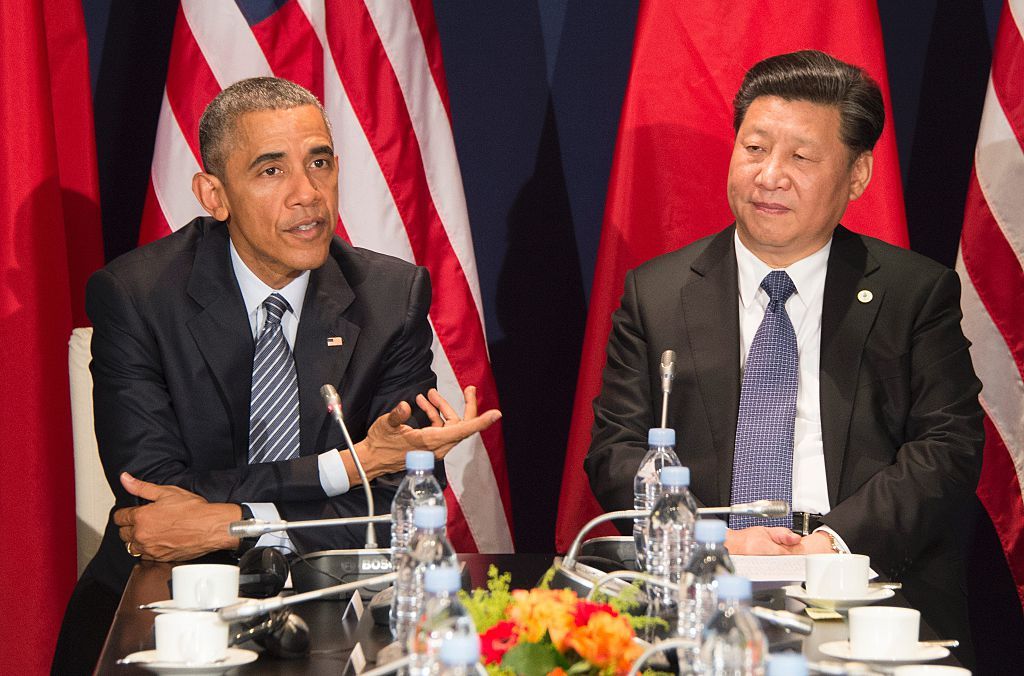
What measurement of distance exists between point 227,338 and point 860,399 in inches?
58.2

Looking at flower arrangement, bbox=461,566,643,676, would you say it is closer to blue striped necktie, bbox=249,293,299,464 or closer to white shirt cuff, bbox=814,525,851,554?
white shirt cuff, bbox=814,525,851,554

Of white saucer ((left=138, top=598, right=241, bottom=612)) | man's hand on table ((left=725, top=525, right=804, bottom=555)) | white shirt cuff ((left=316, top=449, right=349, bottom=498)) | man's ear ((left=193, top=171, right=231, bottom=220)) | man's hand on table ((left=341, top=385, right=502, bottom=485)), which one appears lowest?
white saucer ((left=138, top=598, right=241, bottom=612))

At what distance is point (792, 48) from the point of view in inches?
146

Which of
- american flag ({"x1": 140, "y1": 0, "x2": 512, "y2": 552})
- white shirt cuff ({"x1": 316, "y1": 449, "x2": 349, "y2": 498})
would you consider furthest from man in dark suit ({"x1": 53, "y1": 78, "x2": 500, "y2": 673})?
american flag ({"x1": 140, "y1": 0, "x2": 512, "y2": 552})

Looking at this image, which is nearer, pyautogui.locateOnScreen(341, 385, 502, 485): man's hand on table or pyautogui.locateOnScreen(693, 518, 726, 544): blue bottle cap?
pyautogui.locateOnScreen(693, 518, 726, 544): blue bottle cap

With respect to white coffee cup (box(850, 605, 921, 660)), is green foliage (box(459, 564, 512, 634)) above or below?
above

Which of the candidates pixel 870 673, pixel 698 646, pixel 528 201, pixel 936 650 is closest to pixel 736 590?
pixel 698 646

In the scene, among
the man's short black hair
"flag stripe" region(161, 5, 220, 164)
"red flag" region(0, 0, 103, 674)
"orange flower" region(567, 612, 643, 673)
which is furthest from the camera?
"flag stripe" region(161, 5, 220, 164)

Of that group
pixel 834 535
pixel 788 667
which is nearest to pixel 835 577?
pixel 834 535

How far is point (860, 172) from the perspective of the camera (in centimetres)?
327

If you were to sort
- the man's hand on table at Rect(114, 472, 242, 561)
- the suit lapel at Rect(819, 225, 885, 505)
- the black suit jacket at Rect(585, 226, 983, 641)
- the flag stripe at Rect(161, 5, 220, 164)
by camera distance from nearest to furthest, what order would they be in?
the man's hand on table at Rect(114, 472, 242, 561), the black suit jacket at Rect(585, 226, 983, 641), the suit lapel at Rect(819, 225, 885, 505), the flag stripe at Rect(161, 5, 220, 164)

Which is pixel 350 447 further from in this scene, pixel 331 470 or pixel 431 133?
pixel 431 133

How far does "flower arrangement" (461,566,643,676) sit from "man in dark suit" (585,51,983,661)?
56.7 inches

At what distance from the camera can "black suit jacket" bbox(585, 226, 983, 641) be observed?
2.94 m
